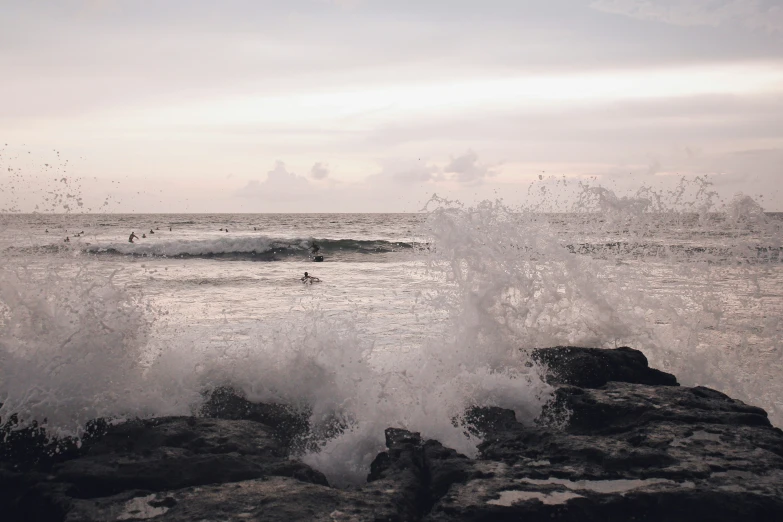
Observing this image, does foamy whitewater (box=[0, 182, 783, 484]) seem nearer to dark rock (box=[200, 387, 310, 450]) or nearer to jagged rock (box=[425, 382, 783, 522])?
dark rock (box=[200, 387, 310, 450])

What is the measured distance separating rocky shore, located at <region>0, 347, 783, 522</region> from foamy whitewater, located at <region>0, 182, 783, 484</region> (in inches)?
16.2

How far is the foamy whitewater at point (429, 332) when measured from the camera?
508cm

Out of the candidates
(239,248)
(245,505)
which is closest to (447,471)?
(245,505)

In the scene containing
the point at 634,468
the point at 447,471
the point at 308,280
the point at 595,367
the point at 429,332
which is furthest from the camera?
the point at 308,280

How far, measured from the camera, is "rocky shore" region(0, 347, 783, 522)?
337cm

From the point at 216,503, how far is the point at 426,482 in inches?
54.4

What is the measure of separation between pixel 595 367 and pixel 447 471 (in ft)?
9.13

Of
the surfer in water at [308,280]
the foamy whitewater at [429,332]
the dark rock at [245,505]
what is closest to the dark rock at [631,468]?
the dark rock at [245,505]

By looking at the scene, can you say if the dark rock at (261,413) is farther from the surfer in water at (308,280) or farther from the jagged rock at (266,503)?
the surfer in water at (308,280)

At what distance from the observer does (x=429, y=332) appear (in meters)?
9.28

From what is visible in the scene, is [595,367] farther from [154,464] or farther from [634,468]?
[154,464]

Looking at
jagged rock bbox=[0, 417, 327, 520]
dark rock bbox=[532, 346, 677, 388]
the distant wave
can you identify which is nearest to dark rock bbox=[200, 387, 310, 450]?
jagged rock bbox=[0, 417, 327, 520]

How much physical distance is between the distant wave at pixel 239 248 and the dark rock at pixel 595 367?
79.9 feet

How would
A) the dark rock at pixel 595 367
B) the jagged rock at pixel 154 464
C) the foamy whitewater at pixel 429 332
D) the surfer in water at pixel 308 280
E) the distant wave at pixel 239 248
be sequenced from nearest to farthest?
the jagged rock at pixel 154 464 < the foamy whitewater at pixel 429 332 < the dark rock at pixel 595 367 < the surfer in water at pixel 308 280 < the distant wave at pixel 239 248
